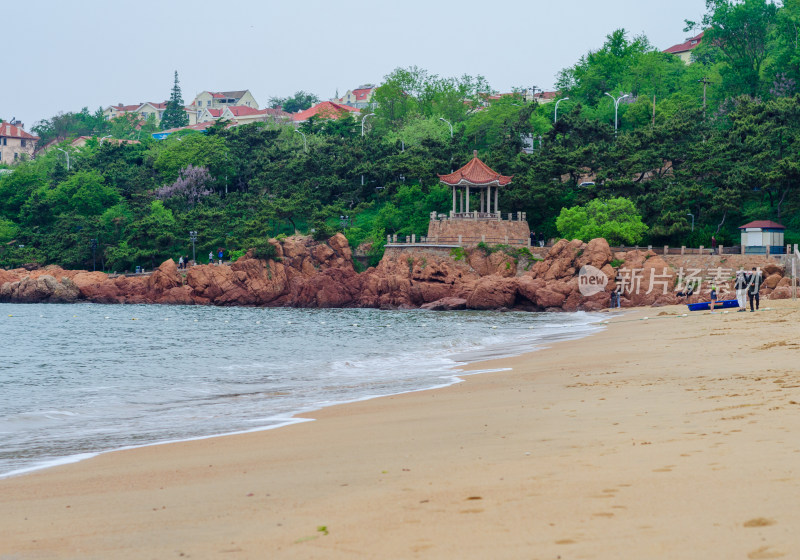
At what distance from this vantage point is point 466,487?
22.5ft

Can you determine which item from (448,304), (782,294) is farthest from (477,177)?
(782,294)

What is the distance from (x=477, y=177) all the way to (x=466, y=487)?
5807cm

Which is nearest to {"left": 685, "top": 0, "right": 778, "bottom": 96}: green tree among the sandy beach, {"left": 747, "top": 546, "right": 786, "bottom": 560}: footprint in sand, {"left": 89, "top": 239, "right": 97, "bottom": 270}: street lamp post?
{"left": 89, "top": 239, "right": 97, "bottom": 270}: street lamp post

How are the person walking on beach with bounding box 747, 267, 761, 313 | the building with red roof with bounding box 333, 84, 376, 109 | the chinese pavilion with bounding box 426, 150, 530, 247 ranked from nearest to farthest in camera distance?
the person walking on beach with bounding box 747, 267, 761, 313 < the chinese pavilion with bounding box 426, 150, 530, 247 < the building with red roof with bounding box 333, 84, 376, 109

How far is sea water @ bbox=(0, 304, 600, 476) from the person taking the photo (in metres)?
13.4

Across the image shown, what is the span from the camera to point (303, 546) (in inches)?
222

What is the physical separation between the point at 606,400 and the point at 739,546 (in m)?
6.99

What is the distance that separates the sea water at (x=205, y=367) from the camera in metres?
13.4

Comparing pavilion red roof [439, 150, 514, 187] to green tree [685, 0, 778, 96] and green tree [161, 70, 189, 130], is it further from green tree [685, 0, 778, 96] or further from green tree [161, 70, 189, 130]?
green tree [161, 70, 189, 130]

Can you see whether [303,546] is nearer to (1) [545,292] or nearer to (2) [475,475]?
(2) [475,475]

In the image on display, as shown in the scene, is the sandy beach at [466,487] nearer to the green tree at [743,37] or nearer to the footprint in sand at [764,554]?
the footprint in sand at [764,554]

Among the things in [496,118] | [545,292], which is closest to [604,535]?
[545,292]

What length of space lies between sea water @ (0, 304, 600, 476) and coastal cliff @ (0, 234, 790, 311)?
512cm

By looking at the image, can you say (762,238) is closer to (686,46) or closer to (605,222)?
(605,222)
